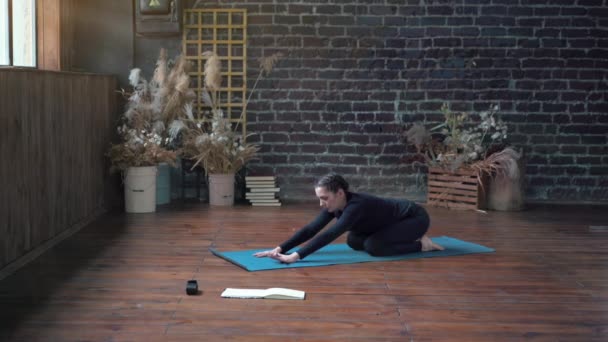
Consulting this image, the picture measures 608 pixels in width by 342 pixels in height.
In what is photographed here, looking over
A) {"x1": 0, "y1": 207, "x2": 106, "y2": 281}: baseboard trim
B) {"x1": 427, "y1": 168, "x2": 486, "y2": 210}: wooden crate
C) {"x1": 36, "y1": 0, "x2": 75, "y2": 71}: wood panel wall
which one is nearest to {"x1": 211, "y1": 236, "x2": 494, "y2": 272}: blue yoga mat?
{"x1": 0, "y1": 207, "x2": 106, "y2": 281}: baseboard trim

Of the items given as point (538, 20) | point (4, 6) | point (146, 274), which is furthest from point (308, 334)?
point (538, 20)

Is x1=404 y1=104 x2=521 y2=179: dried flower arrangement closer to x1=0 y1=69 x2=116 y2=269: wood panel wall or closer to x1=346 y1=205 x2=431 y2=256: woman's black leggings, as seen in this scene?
x1=346 y1=205 x2=431 y2=256: woman's black leggings

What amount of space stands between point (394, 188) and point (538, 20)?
2367mm

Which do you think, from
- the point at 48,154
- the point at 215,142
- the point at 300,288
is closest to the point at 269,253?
the point at 300,288

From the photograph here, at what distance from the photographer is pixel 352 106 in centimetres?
862

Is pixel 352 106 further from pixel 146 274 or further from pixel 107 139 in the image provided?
pixel 146 274

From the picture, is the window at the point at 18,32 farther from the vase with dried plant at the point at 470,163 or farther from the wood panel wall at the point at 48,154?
the vase with dried plant at the point at 470,163

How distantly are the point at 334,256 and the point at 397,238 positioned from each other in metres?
0.47

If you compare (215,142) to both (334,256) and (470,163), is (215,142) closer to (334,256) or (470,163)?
(470,163)

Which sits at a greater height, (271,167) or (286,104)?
(286,104)

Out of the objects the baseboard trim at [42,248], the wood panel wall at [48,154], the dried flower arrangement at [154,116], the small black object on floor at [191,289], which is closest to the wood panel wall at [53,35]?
the wood panel wall at [48,154]

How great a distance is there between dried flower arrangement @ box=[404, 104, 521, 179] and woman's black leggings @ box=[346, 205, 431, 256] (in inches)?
95.2

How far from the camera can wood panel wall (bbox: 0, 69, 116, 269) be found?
4.98m

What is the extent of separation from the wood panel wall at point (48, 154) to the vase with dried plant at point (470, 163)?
3.23 m
